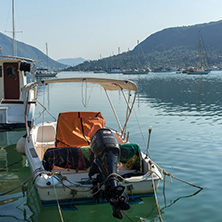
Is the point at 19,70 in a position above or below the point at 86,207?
above

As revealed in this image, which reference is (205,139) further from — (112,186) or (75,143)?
(112,186)

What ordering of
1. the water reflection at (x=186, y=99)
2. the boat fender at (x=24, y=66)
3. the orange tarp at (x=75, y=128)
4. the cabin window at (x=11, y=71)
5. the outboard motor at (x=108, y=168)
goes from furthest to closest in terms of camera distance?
1. the water reflection at (x=186, y=99)
2. the cabin window at (x=11, y=71)
3. the boat fender at (x=24, y=66)
4. the orange tarp at (x=75, y=128)
5. the outboard motor at (x=108, y=168)

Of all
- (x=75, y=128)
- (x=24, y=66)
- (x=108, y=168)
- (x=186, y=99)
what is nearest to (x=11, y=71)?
(x=24, y=66)

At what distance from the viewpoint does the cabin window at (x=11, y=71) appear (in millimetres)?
17141

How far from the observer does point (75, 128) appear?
9.16m

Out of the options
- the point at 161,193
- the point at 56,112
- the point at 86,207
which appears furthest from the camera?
the point at 56,112

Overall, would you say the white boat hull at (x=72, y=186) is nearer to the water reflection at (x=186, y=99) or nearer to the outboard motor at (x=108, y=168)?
the outboard motor at (x=108, y=168)

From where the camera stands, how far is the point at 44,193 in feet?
22.0

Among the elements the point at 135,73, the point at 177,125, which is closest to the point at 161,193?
the point at 177,125

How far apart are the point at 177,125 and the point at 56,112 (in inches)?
389

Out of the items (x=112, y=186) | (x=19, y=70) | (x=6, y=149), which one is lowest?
(x=6, y=149)

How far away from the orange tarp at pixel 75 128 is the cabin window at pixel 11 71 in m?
8.94

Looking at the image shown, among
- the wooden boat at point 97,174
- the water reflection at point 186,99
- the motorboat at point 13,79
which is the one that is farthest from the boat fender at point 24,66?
the water reflection at point 186,99

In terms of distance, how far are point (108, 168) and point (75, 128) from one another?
9.58 feet
